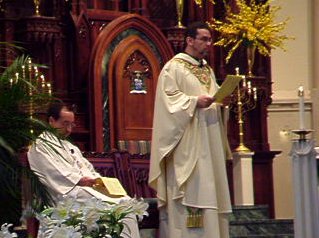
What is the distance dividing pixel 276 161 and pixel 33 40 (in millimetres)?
5108

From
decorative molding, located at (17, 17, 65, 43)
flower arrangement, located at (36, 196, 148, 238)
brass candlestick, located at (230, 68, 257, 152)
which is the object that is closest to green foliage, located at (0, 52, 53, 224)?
flower arrangement, located at (36, 196, 148, 238)

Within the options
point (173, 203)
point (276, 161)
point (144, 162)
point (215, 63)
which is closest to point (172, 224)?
point (173, 203)

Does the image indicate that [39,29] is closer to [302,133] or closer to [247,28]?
[247,28]

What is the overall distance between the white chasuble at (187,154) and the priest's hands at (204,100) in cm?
7

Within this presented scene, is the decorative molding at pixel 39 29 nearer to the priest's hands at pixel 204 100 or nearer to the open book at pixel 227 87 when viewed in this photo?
the priest's hands at pixel 204 100

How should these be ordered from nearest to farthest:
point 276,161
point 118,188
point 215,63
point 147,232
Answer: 1. point 118,188
2. point 147,232
3. point 215,63
4. point 276,161

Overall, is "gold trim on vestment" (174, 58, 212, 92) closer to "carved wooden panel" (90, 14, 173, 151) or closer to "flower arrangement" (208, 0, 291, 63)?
"carved wooden panel" (90, 14, 173, 151)

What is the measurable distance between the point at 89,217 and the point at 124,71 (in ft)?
27.1

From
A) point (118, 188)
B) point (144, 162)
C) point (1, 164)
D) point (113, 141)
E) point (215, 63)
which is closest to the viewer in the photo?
point (1, 164)

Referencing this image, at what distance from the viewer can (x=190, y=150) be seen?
8.52 m

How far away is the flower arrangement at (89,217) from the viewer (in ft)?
14.7

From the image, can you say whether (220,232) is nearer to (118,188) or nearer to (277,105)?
(118,188)

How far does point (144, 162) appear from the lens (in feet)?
38.0

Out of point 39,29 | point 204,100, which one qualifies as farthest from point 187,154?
point 39,29
